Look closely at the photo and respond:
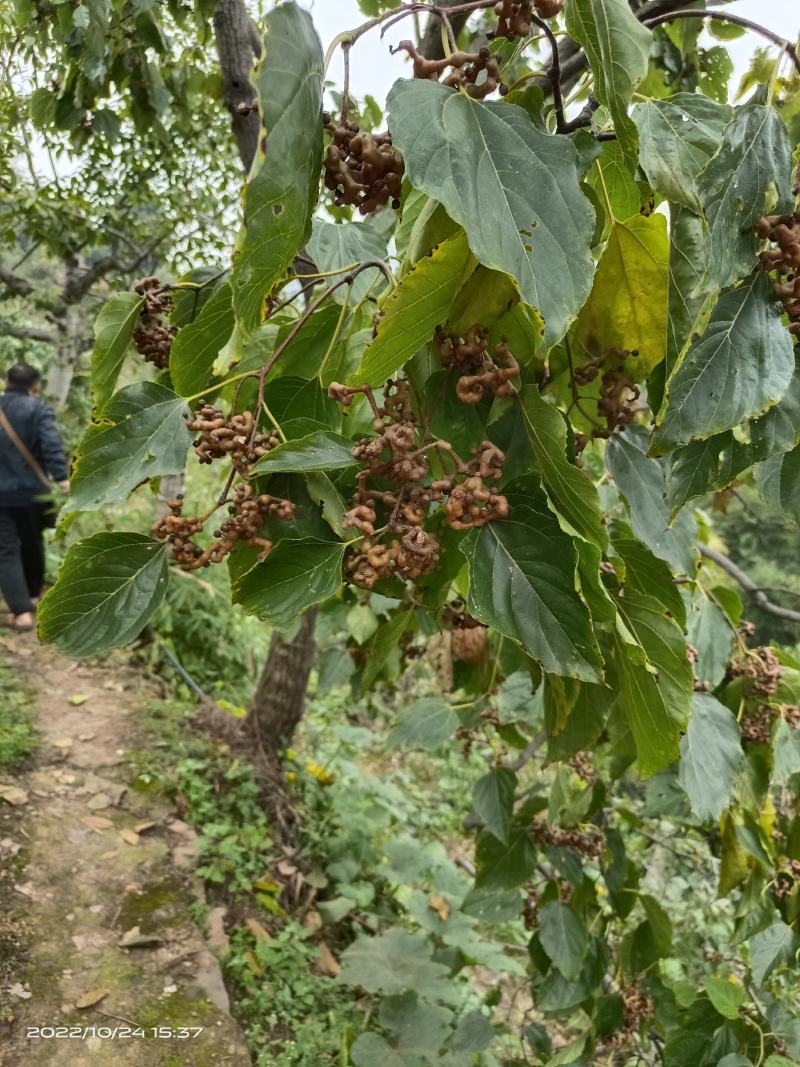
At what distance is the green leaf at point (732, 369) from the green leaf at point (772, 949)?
41.0 inches

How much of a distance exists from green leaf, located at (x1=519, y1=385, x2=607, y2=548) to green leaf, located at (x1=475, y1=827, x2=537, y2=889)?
977 mm

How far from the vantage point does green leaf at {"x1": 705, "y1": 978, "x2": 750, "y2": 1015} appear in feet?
3.97

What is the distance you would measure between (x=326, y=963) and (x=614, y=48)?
2472 millimetres

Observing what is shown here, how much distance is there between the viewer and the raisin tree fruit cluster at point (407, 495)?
585mm

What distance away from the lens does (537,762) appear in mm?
4105

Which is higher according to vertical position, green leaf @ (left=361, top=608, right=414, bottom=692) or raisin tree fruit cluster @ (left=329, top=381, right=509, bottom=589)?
raisin tree fruit cluster @ (left=329, top=381, right=509, bottom=589)

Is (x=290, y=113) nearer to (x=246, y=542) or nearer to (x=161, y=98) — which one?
(x=246, y=542)

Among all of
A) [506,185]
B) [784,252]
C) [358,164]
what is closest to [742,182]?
[784,252]

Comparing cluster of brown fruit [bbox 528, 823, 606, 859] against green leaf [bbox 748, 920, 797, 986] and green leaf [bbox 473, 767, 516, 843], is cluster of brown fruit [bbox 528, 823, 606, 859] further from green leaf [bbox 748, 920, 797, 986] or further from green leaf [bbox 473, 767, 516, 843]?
green leaf [bbox 748, 920, 797, 986]

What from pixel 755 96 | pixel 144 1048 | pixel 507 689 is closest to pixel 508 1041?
pixel 144 1048

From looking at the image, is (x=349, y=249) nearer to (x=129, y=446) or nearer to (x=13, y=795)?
(x=129, y=446)

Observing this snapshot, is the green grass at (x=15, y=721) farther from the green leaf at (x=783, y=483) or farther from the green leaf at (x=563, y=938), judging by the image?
the green leaf at (x=783, y=483)

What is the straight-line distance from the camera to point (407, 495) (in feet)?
2.00

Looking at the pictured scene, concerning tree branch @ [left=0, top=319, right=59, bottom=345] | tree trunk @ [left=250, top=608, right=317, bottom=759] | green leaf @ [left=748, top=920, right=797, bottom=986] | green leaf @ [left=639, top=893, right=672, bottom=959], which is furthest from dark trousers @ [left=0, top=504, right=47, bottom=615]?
green leaf @ [left=748, top=920, right=797, bottom=986]
